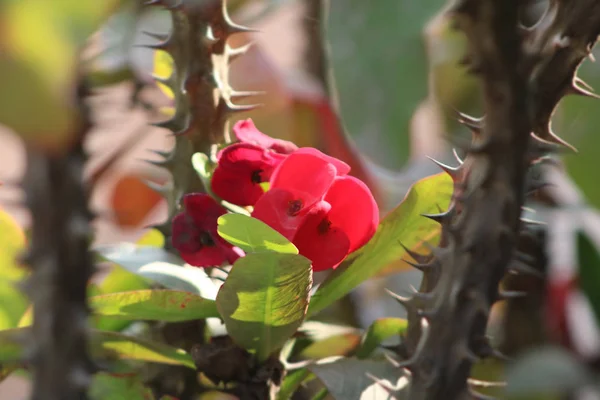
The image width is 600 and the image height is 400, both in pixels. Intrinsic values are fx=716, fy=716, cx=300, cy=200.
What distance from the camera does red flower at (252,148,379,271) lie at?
32 cm

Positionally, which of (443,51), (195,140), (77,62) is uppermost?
(77,62)

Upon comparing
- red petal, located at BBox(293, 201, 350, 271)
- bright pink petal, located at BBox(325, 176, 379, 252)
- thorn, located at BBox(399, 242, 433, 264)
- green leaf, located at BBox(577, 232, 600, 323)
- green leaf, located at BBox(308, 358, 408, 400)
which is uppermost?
bright pink petal, located at BBox(325, 176, 379, 252)

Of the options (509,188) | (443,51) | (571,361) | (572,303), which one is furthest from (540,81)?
(443,51)

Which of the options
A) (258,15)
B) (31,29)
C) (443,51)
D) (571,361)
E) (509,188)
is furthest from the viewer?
(443,51)

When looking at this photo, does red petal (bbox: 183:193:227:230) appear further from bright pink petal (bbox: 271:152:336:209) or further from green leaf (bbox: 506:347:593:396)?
green leaf (bbox: 506:347:593:396)

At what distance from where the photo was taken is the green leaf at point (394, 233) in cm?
35

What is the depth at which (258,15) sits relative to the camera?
0.80m

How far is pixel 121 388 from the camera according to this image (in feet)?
1.20

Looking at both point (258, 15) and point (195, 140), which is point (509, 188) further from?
point (258, 15)

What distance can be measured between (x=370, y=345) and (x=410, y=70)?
0.16m

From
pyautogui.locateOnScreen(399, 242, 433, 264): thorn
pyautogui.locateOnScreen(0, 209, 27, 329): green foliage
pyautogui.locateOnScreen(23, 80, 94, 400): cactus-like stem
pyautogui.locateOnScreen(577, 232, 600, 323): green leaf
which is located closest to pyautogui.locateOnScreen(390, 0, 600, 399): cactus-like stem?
pyautogui.locateOnScreen(399, 242, 433, 264): thorn

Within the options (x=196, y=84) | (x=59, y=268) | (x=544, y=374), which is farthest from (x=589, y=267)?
(x=59, y=268)

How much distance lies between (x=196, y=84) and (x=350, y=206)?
0.12m

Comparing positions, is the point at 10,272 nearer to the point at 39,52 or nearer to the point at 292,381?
the point at 292,381
